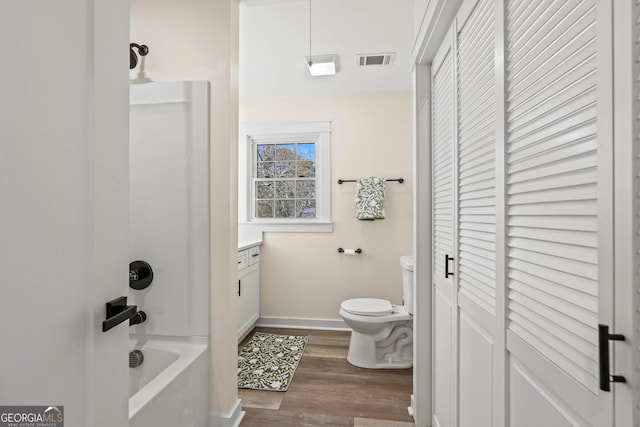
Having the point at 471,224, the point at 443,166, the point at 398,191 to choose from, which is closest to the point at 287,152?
the point at 398,191

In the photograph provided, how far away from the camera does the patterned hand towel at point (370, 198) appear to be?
3.20m

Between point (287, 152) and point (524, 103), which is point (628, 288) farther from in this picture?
point (287, 152)

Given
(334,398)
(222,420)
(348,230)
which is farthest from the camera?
(348,230)

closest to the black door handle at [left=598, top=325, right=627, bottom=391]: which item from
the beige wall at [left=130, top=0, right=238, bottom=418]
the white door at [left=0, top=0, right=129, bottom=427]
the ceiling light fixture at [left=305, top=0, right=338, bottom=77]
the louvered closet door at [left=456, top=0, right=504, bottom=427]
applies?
the louvered closet door at [left=456, top=0, right=504, bottom=427]

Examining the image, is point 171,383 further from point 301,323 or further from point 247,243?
point 301,323

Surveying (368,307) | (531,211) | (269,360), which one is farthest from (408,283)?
(531,211)

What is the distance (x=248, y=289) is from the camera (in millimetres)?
3127

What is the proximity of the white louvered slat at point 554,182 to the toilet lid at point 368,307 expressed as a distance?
1744mm

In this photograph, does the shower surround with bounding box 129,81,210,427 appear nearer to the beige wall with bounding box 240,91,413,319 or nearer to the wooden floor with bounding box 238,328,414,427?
the wooden floor with bounding box 238,328,414,427

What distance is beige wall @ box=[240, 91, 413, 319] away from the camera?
10.9ft

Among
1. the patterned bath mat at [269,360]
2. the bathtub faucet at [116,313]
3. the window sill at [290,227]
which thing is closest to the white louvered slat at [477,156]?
the bathtub faucet at [116,313]

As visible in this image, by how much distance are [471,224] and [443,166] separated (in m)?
0.49
